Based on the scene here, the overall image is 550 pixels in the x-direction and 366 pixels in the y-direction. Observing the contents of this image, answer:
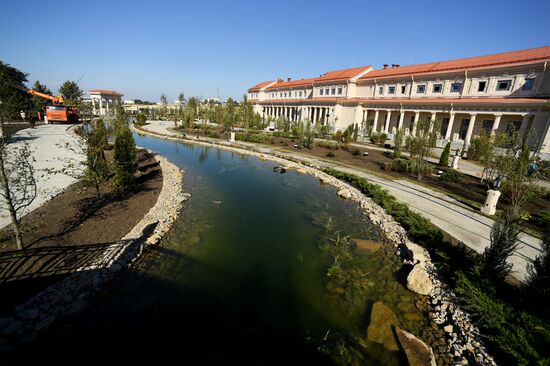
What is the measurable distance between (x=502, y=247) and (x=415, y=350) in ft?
12.6

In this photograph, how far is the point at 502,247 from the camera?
677 cm

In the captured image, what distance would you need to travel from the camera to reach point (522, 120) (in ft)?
83.4

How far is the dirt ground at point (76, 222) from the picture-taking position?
20.3 ft

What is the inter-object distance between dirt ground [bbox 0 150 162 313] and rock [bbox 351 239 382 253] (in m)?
8.72

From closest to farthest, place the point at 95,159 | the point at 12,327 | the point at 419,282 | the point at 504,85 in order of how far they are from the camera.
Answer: the point at 12,327 < the point at 419,282 < the point at 95,159 < the point at 504,85

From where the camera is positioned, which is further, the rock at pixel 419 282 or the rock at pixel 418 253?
the rock at pixel 418 253

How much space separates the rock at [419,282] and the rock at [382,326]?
1310mm

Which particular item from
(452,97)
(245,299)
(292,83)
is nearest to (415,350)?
(245,299)

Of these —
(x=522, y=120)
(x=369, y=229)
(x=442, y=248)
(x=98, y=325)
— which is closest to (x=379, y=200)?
(x=369, y=229)

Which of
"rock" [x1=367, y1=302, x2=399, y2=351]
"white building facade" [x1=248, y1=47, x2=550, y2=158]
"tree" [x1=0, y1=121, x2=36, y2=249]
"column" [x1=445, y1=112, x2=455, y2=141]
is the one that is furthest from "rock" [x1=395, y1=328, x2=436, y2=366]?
"column" [x1=445, y1=112, x2=455, y2=141]

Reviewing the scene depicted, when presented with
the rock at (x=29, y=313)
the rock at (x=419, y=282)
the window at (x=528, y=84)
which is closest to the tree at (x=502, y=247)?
the rock at (x=419, y=282)

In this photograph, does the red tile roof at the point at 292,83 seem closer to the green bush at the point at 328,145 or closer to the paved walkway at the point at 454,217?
the green bush at the point at 328,145

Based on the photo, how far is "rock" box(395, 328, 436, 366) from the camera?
5.25m

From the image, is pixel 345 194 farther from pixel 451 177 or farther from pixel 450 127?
pixel 450 127
